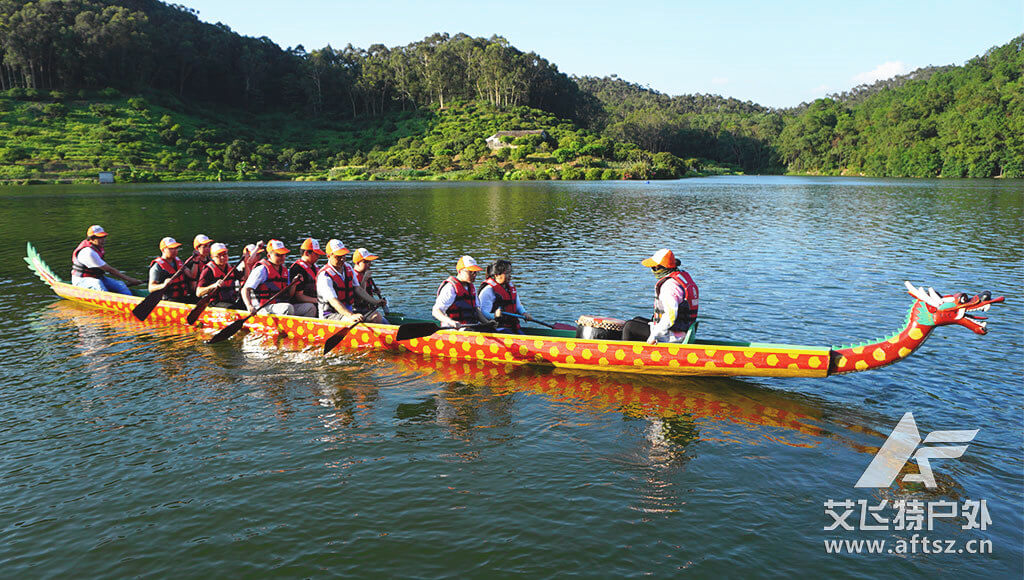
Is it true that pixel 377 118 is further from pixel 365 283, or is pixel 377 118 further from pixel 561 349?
pixel 561 349

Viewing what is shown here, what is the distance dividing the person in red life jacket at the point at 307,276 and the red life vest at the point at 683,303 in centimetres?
802

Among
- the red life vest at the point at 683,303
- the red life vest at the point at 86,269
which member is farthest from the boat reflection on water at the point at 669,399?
the red life vest at the point at 86,269

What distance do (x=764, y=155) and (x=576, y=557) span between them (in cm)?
17901

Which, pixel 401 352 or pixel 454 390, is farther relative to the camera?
pixel 401 352

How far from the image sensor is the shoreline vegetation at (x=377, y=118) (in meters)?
103

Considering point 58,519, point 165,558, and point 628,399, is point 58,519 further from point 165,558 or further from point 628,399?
point 628,399

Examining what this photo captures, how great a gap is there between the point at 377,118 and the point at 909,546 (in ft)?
513

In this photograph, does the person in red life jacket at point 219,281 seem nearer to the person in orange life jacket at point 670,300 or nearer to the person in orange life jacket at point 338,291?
the person in orange life jacket at point 338,291

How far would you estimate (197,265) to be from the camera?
55.6 feet

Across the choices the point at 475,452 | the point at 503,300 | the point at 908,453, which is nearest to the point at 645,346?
the point at 503,300

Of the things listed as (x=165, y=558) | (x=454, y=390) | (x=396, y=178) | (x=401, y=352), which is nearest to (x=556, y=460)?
(x=454, y=390)

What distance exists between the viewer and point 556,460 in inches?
352

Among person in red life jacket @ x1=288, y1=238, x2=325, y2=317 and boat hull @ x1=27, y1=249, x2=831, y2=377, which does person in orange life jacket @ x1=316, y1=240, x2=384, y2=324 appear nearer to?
boat hull @ x1=27, y1=249, x2=831, y2=377

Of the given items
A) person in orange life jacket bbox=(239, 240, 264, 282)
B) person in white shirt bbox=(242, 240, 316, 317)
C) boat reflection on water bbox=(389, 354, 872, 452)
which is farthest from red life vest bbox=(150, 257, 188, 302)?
boat reflection on water bbox=(389, 354, 872, 452)
